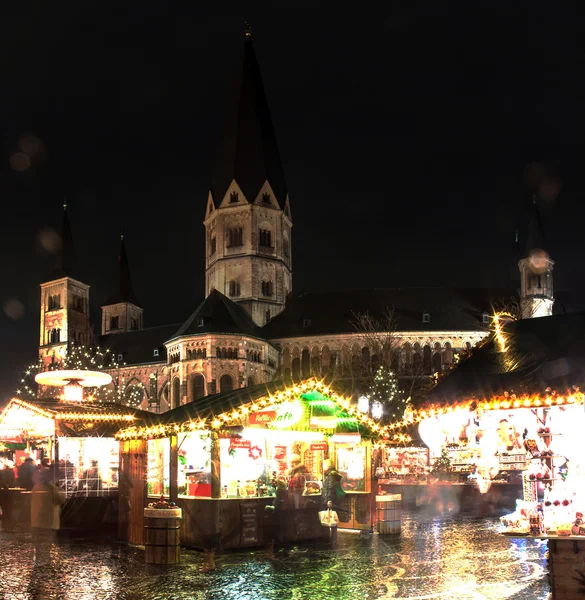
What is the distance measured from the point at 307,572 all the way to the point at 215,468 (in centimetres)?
377

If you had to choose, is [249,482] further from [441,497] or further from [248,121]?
[248,121]

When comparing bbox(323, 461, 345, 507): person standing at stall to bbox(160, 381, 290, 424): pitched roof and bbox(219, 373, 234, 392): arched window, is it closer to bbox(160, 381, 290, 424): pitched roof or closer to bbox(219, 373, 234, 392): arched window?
bbox(160, 381, 290, 424): pitched roof

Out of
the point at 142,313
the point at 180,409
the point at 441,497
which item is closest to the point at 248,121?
the point at 142,313

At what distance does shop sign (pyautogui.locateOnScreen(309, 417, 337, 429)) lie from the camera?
18656mm

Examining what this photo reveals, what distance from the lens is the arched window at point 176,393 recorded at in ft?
228

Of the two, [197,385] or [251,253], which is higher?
[251,253]

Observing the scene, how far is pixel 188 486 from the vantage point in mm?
17938

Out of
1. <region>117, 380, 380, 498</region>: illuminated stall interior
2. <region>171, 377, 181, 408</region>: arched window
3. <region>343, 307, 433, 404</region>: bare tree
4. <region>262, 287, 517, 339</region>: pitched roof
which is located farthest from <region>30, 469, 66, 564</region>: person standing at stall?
<region>262, 287, 517, 339</region>: pitched roof

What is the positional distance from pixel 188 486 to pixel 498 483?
47.0 feet

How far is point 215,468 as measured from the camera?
17.0 m

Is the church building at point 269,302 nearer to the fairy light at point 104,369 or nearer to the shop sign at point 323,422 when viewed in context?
the fairy light at point 104,369

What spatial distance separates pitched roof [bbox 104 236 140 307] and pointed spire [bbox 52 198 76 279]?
755 centimetres

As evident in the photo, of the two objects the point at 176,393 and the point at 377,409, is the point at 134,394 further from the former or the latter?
the point at 377,409

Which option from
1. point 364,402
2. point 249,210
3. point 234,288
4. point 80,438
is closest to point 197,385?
point 234,288
